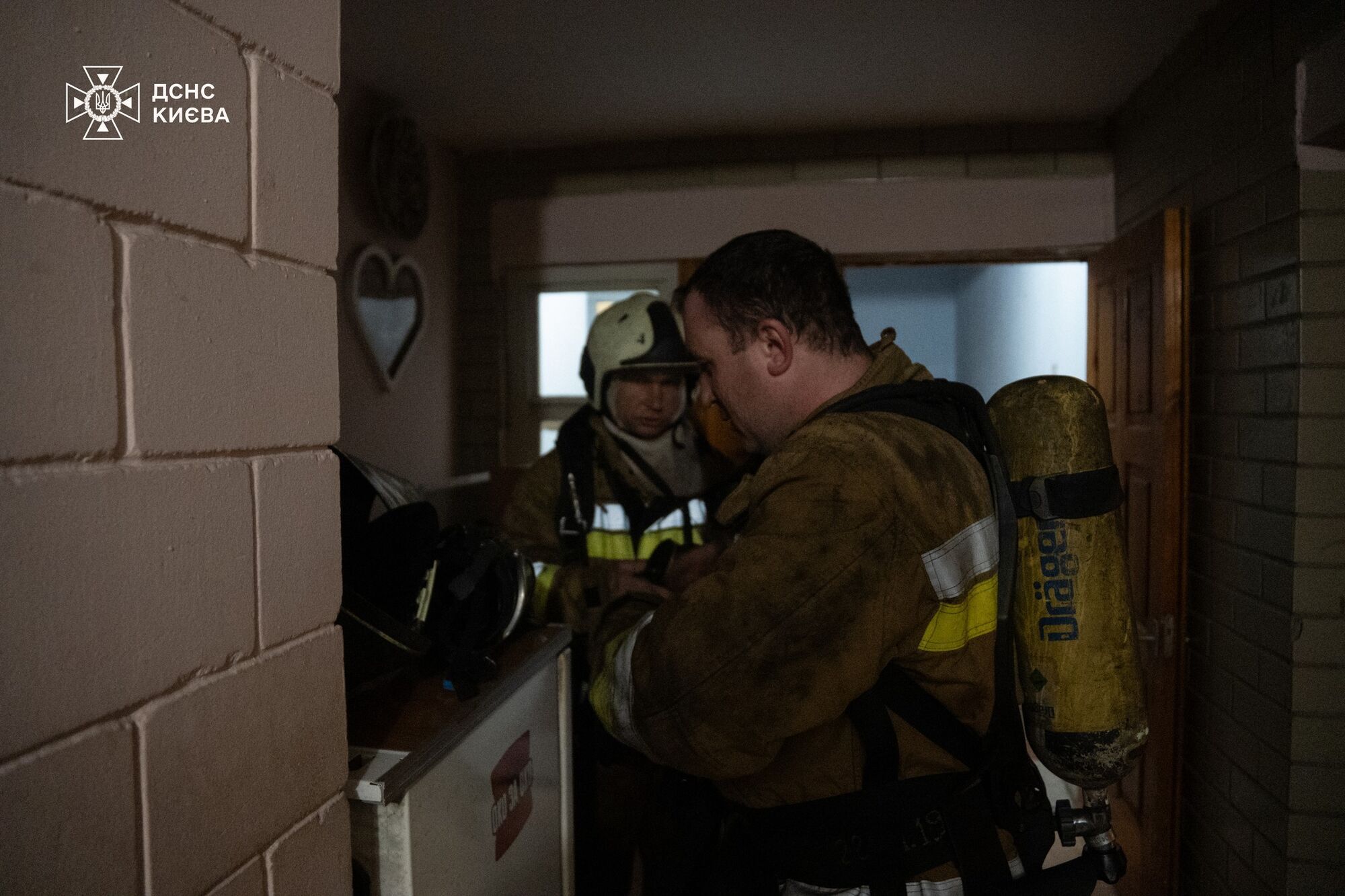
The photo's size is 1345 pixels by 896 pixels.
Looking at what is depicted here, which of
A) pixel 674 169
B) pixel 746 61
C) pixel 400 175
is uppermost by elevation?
pixel 746 61

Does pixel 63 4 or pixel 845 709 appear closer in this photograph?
pixel 63 4

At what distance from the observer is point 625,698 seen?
117 centimetres

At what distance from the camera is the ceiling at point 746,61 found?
2.64 metres

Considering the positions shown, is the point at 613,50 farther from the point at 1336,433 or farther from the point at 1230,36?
the point at 1336,433

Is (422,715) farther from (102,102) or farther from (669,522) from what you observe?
(669,522)

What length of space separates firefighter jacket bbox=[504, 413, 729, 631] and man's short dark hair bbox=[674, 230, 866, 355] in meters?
1.14

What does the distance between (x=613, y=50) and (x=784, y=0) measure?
2.33 ft

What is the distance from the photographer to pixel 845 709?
46.9 inches

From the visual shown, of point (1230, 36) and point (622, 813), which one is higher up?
point (1230, 36)

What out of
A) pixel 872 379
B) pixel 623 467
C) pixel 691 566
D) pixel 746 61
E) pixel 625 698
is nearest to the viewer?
pixel 625 698

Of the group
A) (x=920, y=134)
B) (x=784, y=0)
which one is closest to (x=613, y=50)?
(x=784, y=0)

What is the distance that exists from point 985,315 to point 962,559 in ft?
23.7

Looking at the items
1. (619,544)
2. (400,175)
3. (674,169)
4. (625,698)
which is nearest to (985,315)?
(674,169)

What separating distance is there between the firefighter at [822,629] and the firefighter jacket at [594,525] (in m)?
0.92
